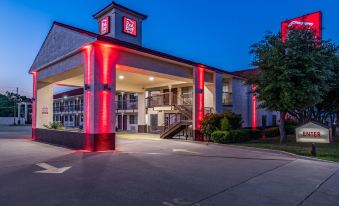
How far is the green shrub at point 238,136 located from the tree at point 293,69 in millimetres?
2632

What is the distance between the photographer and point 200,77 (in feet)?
62.0

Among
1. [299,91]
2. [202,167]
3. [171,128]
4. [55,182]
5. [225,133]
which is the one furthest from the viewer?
[171,128]

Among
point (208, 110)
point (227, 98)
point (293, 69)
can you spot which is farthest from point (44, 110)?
point (293, 69)

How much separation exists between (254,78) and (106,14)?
13.7m

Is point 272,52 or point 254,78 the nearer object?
point 272,52

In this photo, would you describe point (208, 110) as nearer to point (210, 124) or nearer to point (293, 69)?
point (210, 124)

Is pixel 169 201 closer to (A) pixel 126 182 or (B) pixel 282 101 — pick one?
(A) pixel 126 182

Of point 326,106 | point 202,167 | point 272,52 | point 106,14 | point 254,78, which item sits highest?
point 106,14

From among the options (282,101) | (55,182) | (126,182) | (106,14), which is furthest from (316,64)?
(106,14)

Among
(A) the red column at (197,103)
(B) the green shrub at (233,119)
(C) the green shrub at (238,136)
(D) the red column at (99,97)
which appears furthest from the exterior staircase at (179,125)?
(D) the red column at (99,97)

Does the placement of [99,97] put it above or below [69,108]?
below

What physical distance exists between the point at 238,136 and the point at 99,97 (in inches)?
400

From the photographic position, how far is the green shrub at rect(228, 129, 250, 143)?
16.8m

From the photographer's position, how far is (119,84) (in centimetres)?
2462
